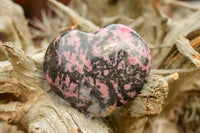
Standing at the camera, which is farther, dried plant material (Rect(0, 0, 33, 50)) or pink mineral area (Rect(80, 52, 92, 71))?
dried plant material (Rect(0, 0, 33, 50))

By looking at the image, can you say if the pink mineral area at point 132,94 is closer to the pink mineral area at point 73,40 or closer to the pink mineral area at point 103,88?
the pink mineral area at point 103,88

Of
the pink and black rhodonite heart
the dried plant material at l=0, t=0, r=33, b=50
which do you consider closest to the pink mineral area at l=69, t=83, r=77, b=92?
the pink and black rhodonite heart

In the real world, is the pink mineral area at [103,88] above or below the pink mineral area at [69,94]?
above

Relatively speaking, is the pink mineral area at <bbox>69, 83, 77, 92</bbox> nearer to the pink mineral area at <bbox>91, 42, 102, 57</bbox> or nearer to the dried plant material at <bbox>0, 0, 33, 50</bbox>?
the pink mineral area at <bbox>91, 42, 102, 57</bbox>

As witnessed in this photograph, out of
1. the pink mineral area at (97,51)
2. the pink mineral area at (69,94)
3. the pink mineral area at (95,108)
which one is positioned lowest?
the pink mineral area at (95,108)

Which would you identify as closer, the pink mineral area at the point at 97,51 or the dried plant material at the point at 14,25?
the pink mineral area at the point at 97,51

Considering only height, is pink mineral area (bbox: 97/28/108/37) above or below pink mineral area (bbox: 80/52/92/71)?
above

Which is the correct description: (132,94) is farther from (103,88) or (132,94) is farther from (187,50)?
(187,50)

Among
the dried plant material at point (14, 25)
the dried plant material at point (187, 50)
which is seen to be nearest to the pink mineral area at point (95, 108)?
the dried plant material at point (187, 50)

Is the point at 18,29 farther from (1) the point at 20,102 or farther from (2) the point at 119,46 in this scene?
(2) the point at 119,46
